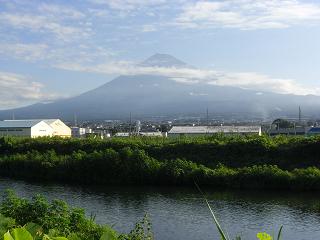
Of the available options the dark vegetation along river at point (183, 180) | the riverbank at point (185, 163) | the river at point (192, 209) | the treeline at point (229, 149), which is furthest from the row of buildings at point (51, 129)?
the river at point (192, 209)

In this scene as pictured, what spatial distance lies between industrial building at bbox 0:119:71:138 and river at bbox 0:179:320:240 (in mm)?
21362

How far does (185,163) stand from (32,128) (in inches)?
902

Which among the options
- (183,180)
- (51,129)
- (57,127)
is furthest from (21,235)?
(57,127)

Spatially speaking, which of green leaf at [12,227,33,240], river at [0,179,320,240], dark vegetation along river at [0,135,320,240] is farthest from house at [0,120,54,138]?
green leaf at [12,227,33,240]

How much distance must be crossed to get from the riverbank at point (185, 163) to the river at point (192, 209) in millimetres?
1026

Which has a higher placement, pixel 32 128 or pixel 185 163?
pixel 32 128

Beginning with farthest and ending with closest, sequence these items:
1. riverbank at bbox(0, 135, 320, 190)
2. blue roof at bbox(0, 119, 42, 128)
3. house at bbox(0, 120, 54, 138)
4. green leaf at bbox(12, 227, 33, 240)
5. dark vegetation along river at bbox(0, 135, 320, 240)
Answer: blue roof at bbox(0, 119, 42, 128)
house at bbox(0, 120, 54, 138)
riverbank at bbox(0, 135, 320, 190)
dark vegetation along river at bbox(0, 135, 320, 240)
green leaf at bbox(12, 227, 33, 240)

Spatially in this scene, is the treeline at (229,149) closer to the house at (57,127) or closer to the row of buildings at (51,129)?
the row of buildings at (51,129)

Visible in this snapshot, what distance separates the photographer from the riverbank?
56.5 feet

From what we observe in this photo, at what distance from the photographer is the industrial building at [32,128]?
38.7 metres

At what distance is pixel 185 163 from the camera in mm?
18656

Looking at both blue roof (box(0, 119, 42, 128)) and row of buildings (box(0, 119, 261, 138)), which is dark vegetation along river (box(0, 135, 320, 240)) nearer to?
row of buildings (box(0, 119, 261, 138))

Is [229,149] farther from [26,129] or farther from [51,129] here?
[51,129]

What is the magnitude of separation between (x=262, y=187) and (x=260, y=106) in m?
130
